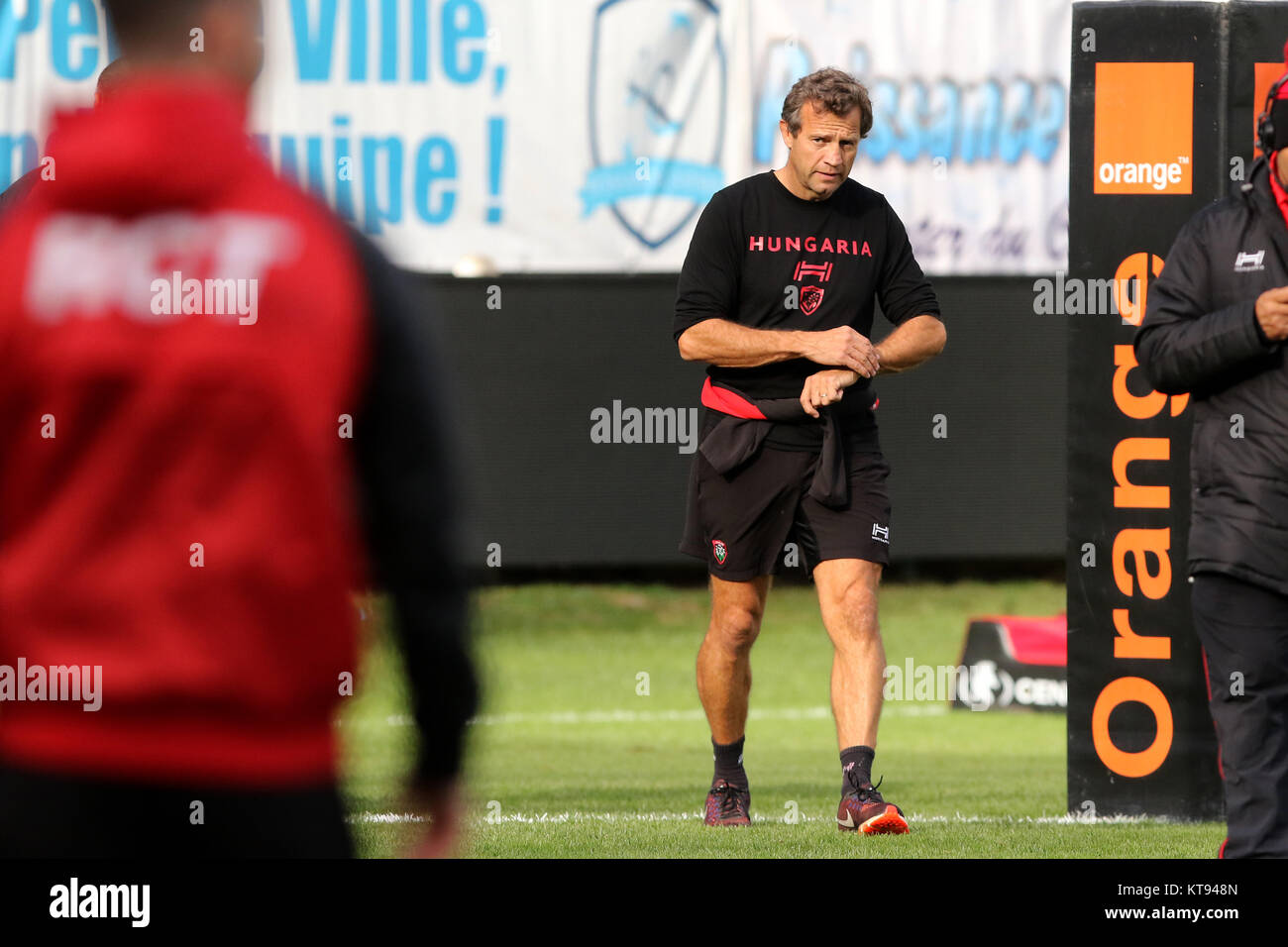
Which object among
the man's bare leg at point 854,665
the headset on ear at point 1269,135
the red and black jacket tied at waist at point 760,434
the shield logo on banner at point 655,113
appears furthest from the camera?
the shield logo on banner at point 655,113

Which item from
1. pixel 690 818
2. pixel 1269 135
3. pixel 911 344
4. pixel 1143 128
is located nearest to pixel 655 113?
pixel 1143 128

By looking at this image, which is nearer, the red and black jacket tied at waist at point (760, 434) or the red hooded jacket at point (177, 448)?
the red hooded jacket at point (177, 448)

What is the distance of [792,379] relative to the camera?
254 inches

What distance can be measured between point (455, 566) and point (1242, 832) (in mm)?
3251

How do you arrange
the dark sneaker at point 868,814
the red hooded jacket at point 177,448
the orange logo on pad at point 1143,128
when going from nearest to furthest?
the red hooded jacket at point 177,448 < the dark sneaker at point 868,814 < the orange logo on pad at point 1143,128

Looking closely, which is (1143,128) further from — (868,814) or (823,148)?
(868,814)

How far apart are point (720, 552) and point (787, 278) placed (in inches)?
38.0

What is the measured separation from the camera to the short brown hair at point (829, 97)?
6438 mm

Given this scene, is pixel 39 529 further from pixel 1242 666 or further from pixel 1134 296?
pixel 1134 296

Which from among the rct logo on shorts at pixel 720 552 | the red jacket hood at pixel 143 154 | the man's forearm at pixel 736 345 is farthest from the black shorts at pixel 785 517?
the red jacket hood at pixel 143 154

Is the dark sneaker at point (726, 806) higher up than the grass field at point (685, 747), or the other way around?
the dark sneaker at point (726, 806)

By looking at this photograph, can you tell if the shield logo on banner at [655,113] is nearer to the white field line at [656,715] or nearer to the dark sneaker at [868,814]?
the white field line at [656,715]

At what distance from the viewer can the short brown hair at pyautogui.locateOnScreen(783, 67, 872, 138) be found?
6.44m

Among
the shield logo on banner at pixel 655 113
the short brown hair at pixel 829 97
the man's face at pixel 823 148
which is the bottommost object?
the man's face at pixel 823 148
